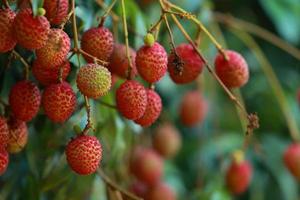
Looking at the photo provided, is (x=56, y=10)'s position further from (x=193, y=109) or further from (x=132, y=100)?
(x=193, y=109)

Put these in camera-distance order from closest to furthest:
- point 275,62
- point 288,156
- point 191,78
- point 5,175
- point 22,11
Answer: point 22,11, point 191,78, point 5,175, point 288,156, point 275,62

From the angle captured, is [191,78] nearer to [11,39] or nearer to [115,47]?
[115,47]

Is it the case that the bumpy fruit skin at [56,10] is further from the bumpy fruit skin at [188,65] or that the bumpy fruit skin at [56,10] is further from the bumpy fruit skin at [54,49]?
the bumpy fruit skin at [188,65]

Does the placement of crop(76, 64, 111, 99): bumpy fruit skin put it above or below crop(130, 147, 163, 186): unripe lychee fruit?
above

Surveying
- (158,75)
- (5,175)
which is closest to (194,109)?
(5,175)

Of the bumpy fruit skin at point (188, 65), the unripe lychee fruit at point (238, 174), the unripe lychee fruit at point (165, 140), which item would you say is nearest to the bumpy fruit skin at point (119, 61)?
the bumpy fruit skin at point (188, 65)

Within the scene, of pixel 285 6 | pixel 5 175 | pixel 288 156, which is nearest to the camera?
pixel 5 175

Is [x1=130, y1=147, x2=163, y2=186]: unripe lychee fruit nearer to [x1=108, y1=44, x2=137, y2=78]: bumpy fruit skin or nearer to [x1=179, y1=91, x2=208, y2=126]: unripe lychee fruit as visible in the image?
[x1=179, y1=91, x2=208, y2=126]: unripe lychee fruit

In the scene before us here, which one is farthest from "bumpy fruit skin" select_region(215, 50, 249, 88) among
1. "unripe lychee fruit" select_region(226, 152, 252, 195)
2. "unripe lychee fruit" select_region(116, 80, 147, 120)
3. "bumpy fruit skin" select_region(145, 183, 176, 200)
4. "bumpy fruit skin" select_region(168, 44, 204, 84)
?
"bumpy fruit skin" select_region(145, 183, 176, 200)
